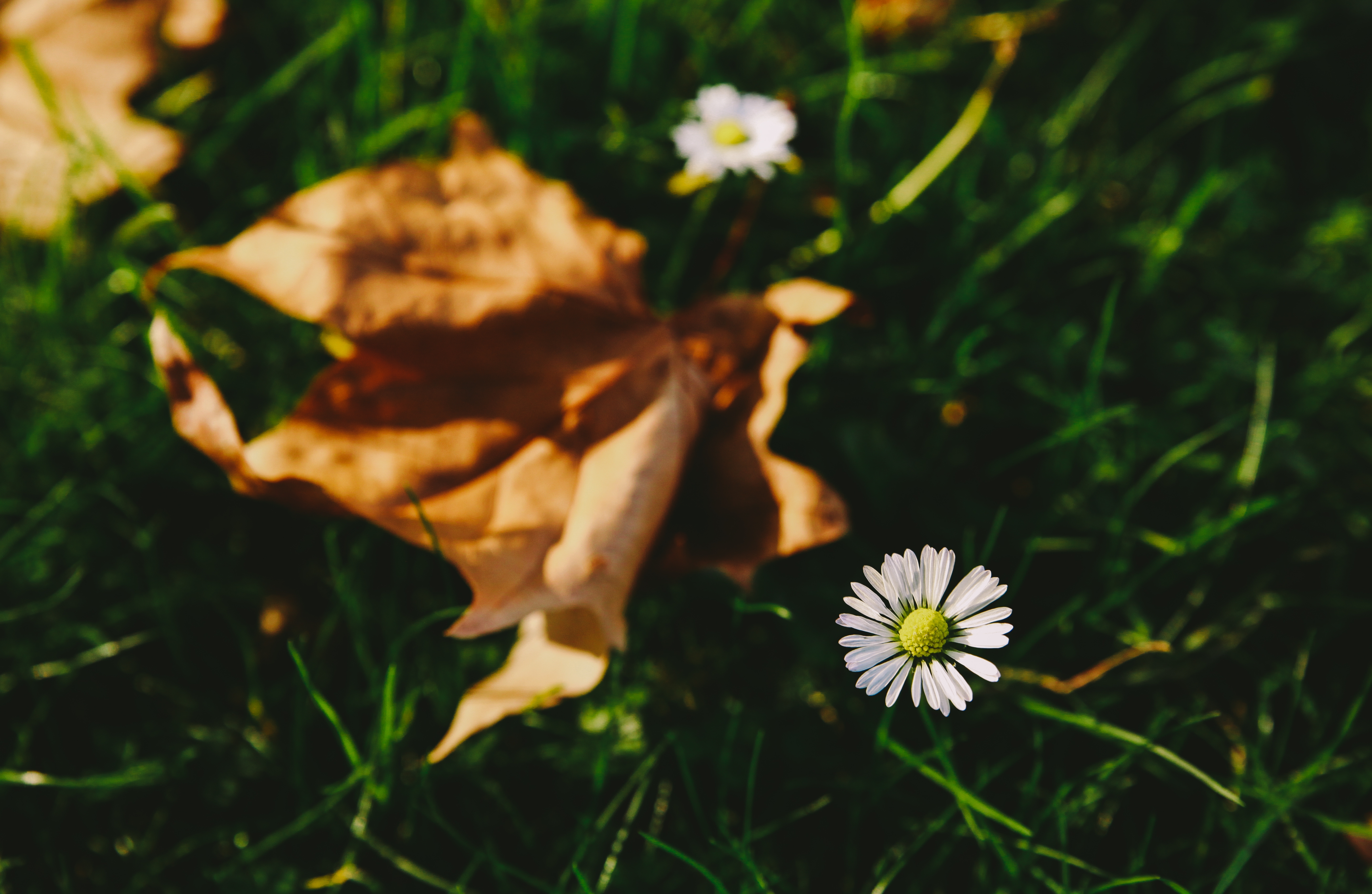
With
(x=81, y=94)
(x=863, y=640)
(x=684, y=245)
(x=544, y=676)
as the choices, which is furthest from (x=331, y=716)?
(x=81, y=94)

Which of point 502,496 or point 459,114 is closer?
point 502,496

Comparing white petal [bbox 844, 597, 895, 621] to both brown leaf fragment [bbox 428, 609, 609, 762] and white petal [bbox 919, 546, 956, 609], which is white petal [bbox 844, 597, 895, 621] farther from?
brown leaf fragment [bbox 428, 609, 609, 762]

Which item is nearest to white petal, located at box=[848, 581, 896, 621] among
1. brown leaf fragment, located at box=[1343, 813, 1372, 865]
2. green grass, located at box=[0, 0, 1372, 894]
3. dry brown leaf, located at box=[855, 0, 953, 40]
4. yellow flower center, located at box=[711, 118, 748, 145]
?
green grass, located at box=[0, 0, 1372, 894]

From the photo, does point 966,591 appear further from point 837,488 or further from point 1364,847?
point 1364,847

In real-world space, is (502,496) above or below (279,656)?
above

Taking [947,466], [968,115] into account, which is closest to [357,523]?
[947,466]

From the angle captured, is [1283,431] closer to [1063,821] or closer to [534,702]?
[1063,821]

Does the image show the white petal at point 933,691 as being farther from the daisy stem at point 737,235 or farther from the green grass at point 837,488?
the daisy stem at point 737,235
